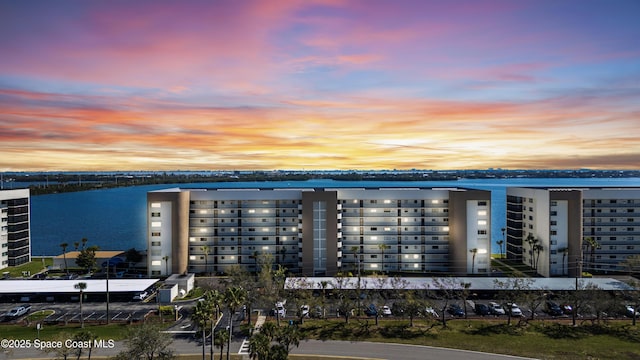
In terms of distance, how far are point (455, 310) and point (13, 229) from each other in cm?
8722

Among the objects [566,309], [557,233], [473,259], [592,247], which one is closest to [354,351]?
[566,309]

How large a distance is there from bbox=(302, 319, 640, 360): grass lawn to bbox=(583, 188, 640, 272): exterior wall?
31.9 m

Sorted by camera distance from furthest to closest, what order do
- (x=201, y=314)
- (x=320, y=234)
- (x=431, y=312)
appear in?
(x=320, y=234)
(x=431, y=312)
(x=201, y=314)

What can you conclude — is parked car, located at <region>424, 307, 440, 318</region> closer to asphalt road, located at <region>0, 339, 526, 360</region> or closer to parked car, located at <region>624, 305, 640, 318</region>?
asphalt road, located at <region>0, 339, 526, 360</region>

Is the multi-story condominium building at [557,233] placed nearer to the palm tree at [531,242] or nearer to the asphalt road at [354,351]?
the palm tree at [531,242]

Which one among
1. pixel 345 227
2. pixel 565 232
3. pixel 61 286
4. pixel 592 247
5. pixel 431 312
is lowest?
pixel 431 312

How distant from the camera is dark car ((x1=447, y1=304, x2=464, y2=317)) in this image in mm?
51812

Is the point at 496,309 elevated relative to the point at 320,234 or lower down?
lower down

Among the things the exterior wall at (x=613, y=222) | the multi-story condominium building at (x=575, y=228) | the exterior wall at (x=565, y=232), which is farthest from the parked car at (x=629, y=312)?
the exterior wall at (x=613, y=222)

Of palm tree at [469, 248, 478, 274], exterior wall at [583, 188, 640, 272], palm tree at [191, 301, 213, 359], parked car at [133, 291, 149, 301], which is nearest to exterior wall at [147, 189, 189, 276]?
parked car at [133, 291, 149, 301]

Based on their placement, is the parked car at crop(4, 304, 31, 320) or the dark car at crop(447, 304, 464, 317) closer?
the parked car at crop(4, 304, 31, 320)

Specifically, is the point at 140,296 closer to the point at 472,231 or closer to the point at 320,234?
the point at 320,234

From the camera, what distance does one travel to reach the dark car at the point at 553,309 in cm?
5228

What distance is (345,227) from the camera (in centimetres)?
7669
